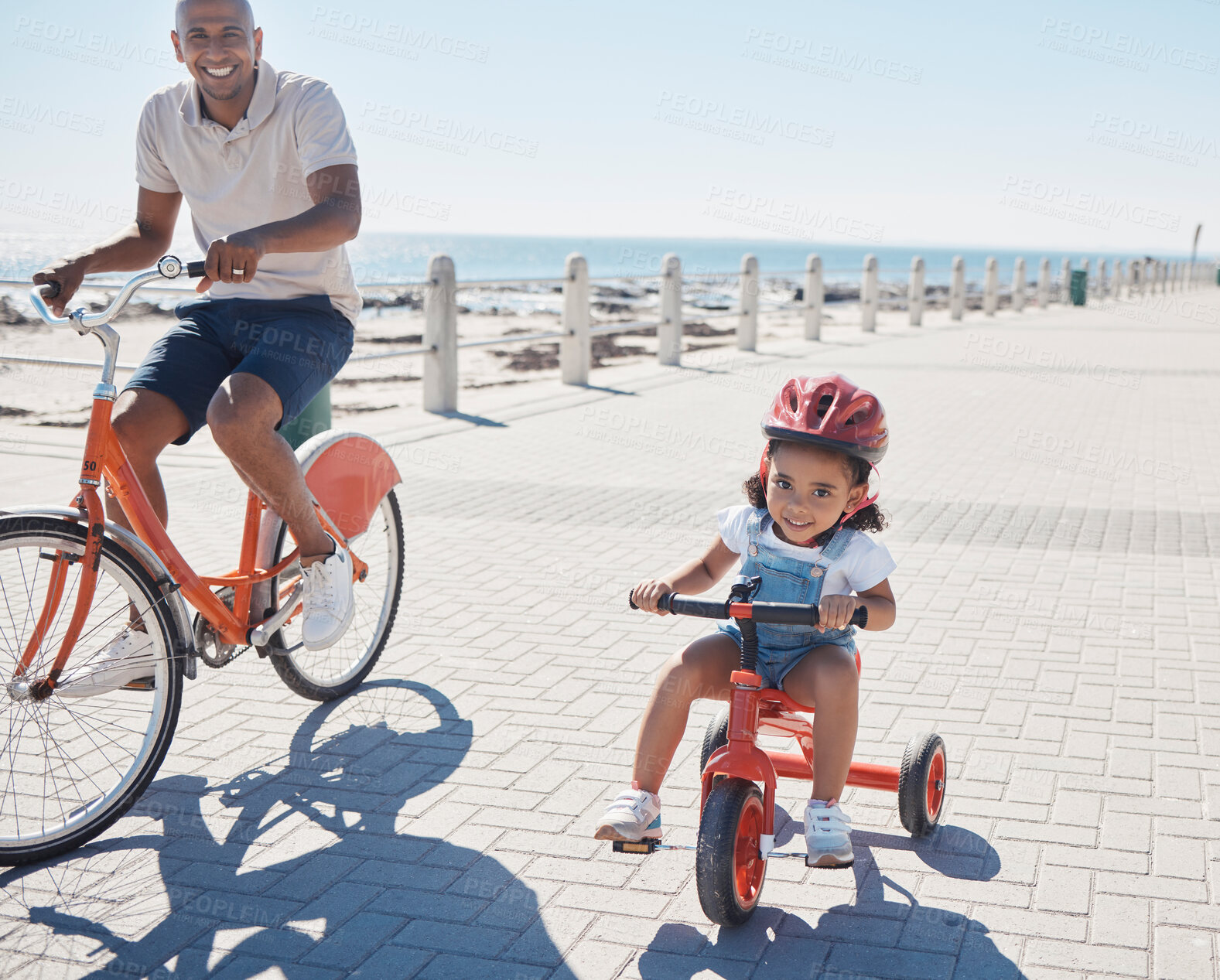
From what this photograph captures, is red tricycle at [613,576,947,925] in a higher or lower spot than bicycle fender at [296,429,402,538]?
lower

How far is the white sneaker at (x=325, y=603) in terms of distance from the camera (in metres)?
3.77

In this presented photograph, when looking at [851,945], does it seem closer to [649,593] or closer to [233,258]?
[649,593]

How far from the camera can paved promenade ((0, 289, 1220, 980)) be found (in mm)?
2793

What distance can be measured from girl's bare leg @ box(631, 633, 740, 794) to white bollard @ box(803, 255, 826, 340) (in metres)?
17.6

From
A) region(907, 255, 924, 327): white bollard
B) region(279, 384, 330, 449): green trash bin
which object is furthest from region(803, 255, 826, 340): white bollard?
region(279, 384, 330, 449): green trash bin

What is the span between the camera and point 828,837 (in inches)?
114

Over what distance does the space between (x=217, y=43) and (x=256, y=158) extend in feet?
1.10

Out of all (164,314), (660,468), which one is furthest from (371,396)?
(164,314)

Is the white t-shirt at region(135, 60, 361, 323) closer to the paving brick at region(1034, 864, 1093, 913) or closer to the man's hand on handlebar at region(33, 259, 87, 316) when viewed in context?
the man's hand on handlebar at region(33, 259, 87, 316)

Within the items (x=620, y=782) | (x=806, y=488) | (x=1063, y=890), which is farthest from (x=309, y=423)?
(x=1063, y=890)

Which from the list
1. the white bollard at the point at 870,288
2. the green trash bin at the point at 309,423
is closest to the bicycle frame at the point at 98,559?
→ the green trash bin at the point at 309,423

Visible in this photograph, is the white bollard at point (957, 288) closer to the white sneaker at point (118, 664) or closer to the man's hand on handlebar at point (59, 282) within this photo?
the man's hand on handlebar at point (59, 282)

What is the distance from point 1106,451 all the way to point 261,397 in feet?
27.2

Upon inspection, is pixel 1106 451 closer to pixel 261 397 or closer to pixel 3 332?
pixel 261 397
